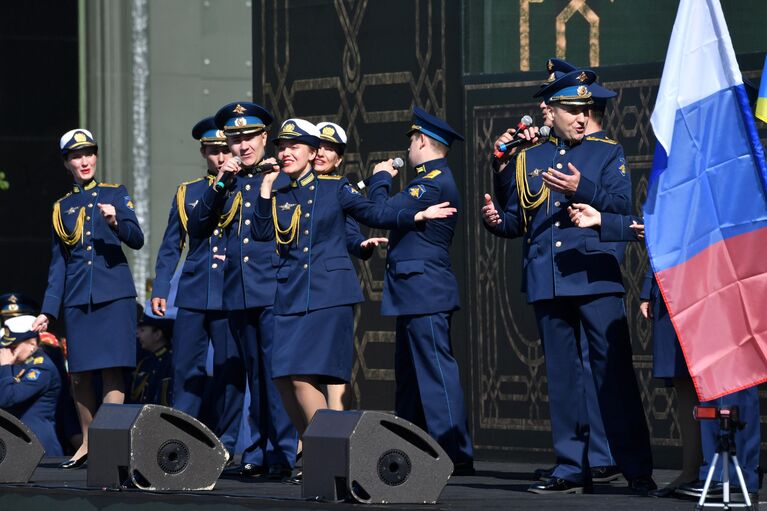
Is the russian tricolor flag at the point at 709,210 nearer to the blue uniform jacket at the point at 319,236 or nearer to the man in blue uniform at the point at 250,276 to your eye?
the blue uniform jacket at the point at 319,236

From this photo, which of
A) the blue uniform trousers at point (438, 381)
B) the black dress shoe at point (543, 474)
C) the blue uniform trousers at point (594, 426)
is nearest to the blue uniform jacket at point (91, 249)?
the blue uniform trousers at point (438, 381)

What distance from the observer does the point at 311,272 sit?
9195 millimetres

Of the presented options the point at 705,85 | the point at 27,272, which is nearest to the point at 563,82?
the point at 705,85

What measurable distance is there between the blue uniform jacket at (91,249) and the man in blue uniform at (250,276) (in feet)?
2.54

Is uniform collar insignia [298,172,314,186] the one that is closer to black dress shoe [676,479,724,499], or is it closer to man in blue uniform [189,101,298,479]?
man in blue uniform [189,101,298,479]

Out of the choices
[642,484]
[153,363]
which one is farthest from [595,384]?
[153,363]

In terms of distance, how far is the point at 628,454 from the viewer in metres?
8.58

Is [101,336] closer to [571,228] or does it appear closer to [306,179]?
[306,179]

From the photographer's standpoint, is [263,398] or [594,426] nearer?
[594,426]

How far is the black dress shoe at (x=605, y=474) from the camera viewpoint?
933 centimetres

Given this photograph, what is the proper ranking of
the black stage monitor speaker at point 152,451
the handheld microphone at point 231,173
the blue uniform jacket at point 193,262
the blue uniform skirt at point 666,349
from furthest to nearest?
1. the blue uniform jacket at point 193,262
2. the handheld microphone at point 231,173
3. the black stage monitor speaker at point 152,451
4. the blue uniform skirt at point 666,349

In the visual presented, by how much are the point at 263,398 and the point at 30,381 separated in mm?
2856

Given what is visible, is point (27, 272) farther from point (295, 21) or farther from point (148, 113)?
point (295, 21)

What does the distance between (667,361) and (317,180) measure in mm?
2018
